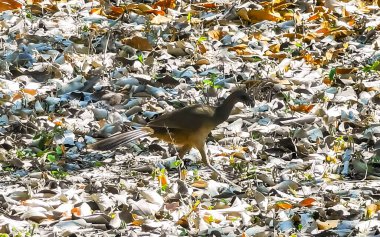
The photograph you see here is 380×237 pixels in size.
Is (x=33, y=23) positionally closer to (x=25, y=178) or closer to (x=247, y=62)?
(x=247, y=62)

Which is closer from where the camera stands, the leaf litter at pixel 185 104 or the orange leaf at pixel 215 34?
the leaf litter at pixel 185 104

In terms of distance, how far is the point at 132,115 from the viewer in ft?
24.9

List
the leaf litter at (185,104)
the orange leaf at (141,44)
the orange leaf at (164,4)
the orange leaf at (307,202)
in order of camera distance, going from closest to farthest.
→ 1. the leaf litter at (185,104)
2. the orange leaf at (307,202)
3. the orange leaf at (141,44)
4. the orange leaf at (164,4)

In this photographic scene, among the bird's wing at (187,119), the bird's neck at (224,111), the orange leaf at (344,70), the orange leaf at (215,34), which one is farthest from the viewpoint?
the orange leaf at (215,34)

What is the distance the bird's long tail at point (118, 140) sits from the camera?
6.57 metres

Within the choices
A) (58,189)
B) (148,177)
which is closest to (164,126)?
(148,177)

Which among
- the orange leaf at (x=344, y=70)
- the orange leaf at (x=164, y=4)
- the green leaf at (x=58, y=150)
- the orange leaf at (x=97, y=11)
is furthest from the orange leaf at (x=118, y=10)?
the green leaf at (x=58, y=150)

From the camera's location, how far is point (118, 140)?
21.6 ft

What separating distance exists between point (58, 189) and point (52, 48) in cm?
301

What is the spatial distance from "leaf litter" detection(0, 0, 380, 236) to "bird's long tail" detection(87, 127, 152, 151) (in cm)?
18

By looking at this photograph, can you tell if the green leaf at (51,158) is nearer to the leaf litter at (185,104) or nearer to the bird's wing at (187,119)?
the leaf litter at (185,104)

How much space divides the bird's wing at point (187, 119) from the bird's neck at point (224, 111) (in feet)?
0.12

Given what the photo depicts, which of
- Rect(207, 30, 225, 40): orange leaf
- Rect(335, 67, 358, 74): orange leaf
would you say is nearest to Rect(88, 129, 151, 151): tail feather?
Rect(335, 67, 358, 74): orange leaf

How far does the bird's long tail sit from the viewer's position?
6.57m
